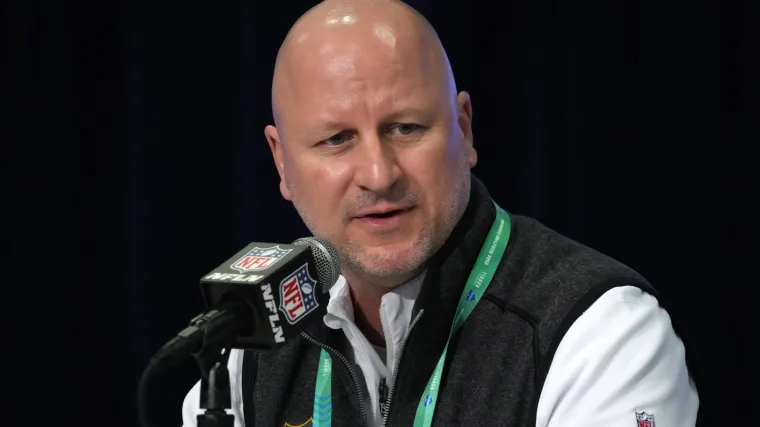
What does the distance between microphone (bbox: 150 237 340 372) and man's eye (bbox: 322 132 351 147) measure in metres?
0.47

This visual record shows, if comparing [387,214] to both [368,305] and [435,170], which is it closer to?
[435,170]

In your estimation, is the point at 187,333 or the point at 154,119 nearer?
the point at 187,333

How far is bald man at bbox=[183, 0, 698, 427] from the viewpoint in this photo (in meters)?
1.42

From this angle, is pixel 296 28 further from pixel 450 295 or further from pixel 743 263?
pixel 743 263

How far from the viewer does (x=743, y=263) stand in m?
2.27

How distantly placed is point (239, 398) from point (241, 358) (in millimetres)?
70

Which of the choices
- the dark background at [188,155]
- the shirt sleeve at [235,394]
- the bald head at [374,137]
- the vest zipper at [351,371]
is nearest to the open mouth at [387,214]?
the bald head at [374,137]

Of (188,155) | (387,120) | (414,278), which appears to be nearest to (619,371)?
(414,278)

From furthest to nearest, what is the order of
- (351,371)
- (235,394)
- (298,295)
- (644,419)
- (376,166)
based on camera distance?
(235,394)
(351,371)
(376,166)
(644,419)
(298,295)

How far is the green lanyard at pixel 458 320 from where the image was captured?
1500mm

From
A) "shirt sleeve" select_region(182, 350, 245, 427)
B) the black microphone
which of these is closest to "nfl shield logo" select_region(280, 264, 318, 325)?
the black microphone

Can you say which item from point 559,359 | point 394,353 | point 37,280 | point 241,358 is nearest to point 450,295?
point 394,353

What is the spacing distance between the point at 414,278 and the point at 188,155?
1.15 m

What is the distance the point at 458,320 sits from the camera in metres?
1.56
